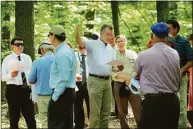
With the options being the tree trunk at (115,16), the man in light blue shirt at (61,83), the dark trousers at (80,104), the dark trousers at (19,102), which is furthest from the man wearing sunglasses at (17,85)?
the tree trunk at (115,16)

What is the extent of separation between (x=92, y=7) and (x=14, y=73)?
9914mm

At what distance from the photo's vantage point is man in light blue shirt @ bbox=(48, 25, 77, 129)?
23.0 ft

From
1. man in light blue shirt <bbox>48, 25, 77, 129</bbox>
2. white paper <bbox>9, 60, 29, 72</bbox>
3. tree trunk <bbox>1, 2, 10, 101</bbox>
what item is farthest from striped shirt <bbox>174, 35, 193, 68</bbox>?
tree trunk <bbox>1, 2, 10, 101</bbox>

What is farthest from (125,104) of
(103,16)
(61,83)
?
(103,16)

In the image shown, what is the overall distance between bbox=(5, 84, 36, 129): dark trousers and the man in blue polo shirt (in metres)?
3.27

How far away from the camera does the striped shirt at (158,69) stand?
20.4 ft

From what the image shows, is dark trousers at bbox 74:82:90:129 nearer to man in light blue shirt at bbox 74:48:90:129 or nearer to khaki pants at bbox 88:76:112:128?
man in light blue shirt at bbox 74:48:90:129

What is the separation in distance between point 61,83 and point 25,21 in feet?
17.1

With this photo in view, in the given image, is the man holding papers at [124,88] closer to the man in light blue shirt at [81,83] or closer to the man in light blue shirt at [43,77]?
the man in light blue shirt at [81,83]

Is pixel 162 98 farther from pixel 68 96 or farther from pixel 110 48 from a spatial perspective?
pixel 110 48

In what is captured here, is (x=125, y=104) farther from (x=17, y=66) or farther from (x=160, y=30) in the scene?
(x=160, y=30)

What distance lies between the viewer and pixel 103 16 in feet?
72.6

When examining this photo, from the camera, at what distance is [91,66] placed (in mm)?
8938

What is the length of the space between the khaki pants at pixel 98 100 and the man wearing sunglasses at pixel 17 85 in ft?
4.75
